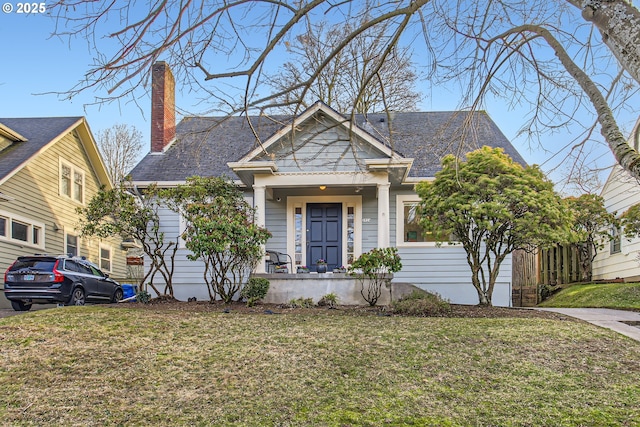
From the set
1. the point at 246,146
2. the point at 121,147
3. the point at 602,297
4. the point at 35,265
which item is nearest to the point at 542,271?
the point at 602,297

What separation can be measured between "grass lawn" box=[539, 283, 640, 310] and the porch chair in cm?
767

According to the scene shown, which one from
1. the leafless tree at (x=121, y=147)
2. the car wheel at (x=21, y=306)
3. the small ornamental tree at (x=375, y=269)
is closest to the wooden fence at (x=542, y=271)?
the small ornamental tree at (x=375, y=269)

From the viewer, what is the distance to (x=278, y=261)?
1515cm

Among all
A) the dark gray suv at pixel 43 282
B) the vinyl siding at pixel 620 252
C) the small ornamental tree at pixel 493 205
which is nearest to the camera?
the small ornamental tree at pixel 493 205

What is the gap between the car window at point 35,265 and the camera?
13.6 metres

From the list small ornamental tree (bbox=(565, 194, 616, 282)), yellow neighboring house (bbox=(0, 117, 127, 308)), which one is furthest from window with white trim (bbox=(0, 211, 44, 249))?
small ornamental tree (bbox=(565, 194, 616, 282))

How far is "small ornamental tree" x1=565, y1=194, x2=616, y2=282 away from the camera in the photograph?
59.0ft

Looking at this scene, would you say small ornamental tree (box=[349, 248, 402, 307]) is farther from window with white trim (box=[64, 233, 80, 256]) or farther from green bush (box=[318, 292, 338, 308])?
window with white trim (box=[64, 233, 80, 256])

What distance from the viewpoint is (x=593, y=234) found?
18.6 m

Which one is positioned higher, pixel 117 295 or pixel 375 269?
pixel 375 269

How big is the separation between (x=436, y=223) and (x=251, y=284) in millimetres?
4276

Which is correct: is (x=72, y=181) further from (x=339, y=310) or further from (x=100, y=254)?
(x=339, y=310)

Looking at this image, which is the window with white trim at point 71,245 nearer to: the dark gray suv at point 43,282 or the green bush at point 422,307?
the dark gray suv at point 43,282

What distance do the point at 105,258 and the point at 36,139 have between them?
6.26 m
